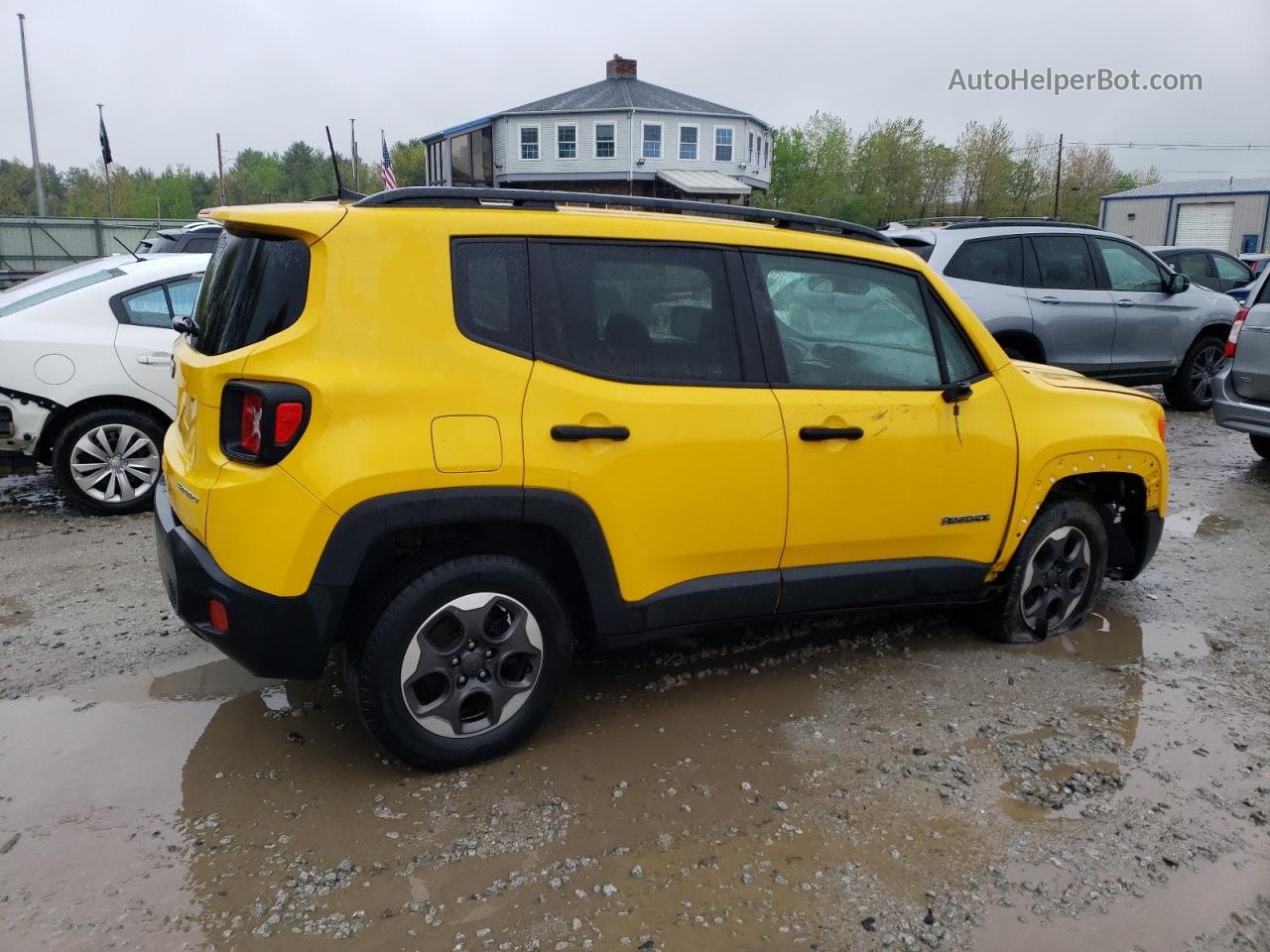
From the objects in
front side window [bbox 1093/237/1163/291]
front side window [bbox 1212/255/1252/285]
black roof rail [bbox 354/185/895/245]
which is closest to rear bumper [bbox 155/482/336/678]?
black roof rail [bbox 354/185/895/245]

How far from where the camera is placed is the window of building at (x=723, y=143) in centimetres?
4928

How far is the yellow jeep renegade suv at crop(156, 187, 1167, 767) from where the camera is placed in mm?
3084

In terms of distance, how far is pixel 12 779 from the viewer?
3.41 metres

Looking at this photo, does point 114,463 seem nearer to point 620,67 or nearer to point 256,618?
point 256,618

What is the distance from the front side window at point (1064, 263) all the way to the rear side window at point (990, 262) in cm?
25

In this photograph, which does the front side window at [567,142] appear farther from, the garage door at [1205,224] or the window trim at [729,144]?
the garage door at [1205,224]

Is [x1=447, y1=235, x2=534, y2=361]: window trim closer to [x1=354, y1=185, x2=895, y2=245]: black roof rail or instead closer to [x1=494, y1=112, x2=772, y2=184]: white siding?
[x1=354, y1=185, x2=895, y2=245]: black roof rail

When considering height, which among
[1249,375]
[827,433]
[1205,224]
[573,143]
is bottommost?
[1249,375]

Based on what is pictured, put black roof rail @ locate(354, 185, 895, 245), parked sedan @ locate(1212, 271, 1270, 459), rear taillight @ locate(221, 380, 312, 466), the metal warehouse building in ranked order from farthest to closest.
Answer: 1. the metal warehouse building
2. parked sedan @ locate(1212, 271, 1270, 459)
3. black roof rail @ locate(354, 185, 895, 245)
4. rear taillight @ locate(221, 380, 312, 466)

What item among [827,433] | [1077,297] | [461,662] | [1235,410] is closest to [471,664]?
[461,662]

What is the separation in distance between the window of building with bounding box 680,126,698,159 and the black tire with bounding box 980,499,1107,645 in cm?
4676

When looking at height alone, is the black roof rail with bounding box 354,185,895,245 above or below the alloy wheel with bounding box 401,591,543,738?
above

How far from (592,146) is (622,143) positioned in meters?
1.49

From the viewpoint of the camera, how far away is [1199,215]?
55125 millimetres
